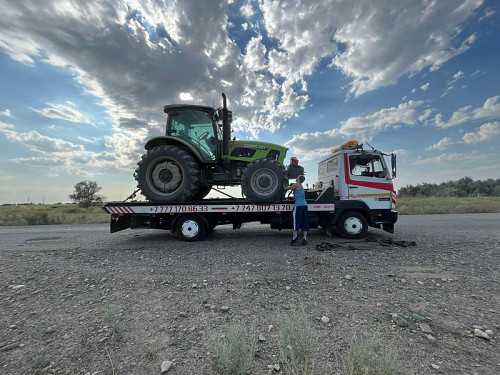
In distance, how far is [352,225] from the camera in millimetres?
7078

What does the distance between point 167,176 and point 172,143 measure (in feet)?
3.27

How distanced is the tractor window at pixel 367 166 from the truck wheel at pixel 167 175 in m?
4.65

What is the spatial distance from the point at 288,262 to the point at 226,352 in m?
2.94

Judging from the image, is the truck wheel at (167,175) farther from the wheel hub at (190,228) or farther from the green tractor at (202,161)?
the wheel hub at (190,228)

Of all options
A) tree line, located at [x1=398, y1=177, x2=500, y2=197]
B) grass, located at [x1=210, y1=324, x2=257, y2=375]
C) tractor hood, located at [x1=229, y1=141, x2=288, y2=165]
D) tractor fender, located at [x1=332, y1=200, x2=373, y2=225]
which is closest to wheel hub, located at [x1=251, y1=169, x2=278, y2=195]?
tractor hood, located at [x1=229, y1=141, x2=288, y2=165]

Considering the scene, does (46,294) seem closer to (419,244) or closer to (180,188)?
(180,188)

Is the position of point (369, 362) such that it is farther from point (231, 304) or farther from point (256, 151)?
point (256, 151)

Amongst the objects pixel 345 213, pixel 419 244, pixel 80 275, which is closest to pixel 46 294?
pixel 80 275

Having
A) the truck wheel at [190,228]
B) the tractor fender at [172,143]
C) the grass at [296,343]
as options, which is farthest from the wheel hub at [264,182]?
the grass at [296,343]

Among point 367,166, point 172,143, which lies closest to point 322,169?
point 367,166

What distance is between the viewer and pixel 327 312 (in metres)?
2.89

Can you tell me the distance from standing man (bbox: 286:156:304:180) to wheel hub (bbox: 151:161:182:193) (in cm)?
329

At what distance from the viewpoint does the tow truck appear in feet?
22.3

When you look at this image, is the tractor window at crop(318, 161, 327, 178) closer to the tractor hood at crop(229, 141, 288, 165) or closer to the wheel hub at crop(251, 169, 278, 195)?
the tractor hood at crop(229, 141, 288, 165)
